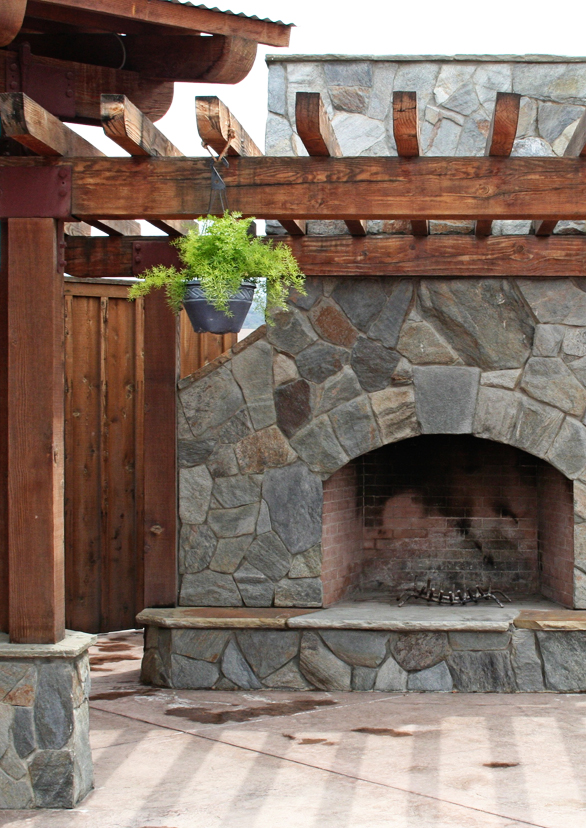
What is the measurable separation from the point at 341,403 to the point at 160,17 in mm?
2609

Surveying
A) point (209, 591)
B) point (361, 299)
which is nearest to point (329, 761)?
point (209, 591)

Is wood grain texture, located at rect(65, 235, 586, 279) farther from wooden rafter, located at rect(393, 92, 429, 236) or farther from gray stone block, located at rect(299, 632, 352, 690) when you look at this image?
gray stone block, located at rect(299, 632, 352, 690)

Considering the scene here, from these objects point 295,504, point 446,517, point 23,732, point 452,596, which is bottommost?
point 23,732

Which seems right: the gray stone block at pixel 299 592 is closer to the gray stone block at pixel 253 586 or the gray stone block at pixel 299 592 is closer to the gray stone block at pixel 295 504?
the gray stone block at pixel 253 586

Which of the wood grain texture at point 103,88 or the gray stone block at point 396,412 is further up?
the wood grain texture at point 103,88

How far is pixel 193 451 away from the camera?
607cm

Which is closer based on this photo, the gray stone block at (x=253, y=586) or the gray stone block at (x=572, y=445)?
the gray stone block at (x=572, y=445)

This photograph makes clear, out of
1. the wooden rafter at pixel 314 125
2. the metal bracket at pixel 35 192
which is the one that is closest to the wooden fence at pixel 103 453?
the metal bracket at pixel 35 192

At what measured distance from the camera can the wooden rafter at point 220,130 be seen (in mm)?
3809

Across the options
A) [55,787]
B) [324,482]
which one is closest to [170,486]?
[324,482]

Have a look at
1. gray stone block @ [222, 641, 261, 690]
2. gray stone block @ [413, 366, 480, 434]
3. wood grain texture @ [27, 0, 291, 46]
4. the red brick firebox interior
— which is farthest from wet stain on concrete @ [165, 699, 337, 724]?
wood grain texture @ [27, 0, 291, 46]

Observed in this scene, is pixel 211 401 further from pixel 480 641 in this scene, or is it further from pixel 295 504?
pixel 480 641

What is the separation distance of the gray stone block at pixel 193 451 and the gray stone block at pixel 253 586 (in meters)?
0.73

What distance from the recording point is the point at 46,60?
4660mm
